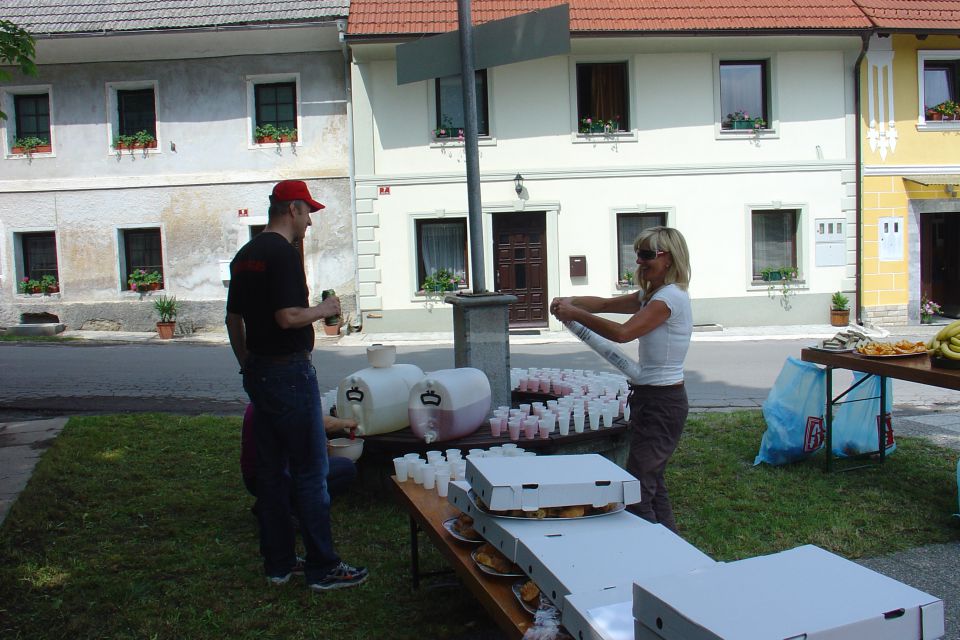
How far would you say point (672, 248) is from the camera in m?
3.60

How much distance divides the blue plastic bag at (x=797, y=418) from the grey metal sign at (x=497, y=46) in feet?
9.46

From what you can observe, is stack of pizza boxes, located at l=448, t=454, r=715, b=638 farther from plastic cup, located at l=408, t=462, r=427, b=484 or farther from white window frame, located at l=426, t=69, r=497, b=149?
white window frame, located at l=426, t=69, r=497, b=149

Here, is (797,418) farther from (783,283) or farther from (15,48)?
(783,283)

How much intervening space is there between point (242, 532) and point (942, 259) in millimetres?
18006

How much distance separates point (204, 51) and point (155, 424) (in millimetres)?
12559

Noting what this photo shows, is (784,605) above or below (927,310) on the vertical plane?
above

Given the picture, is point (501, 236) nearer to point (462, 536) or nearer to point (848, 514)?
point (848, 514)

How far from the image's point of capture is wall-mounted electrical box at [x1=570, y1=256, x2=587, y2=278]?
1677 cm

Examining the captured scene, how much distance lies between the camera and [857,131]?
16.8m

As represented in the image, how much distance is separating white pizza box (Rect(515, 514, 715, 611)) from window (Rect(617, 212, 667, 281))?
1484 cm

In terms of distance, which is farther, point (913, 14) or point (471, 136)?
point (913, 14)

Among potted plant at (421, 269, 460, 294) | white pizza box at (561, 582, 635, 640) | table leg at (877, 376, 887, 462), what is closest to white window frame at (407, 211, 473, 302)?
potted plant at (421, 269, 460, 294)

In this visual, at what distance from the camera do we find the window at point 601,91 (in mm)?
16891

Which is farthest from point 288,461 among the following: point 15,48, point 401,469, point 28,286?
point 28,286
